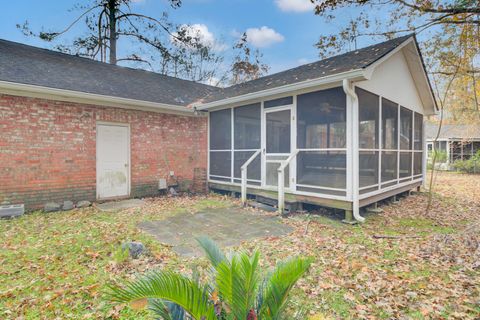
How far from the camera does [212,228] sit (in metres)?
5.20

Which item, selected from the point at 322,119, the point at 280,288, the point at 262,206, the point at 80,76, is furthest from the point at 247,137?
the point at 280,288

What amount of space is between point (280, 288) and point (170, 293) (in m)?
0.67

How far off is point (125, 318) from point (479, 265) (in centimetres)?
418

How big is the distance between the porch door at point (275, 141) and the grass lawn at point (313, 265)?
1.48 metres

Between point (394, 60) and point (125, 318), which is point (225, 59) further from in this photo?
point (125, 318)

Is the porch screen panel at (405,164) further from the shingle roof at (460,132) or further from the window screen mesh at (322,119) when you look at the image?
the shingle roof at (460,132)

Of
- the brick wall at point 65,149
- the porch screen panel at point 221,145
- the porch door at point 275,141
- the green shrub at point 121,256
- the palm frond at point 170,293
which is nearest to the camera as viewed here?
the palm frond at point 170,293

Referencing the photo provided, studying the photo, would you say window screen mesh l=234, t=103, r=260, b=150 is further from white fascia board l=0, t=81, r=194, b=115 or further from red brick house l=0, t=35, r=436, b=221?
white fascia board l=0, t=81, r=194, b=115

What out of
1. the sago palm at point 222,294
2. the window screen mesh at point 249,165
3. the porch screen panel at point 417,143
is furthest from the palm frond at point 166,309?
the porch screen panel at point 417,143

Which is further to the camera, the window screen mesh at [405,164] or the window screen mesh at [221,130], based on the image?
the window screen mesh at [221,130]

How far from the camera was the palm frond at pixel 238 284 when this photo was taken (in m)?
1.52

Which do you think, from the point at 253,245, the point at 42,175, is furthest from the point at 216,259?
the point at 42,175

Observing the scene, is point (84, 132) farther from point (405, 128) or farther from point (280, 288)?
point (405, 128)

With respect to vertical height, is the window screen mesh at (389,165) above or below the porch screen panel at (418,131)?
below
